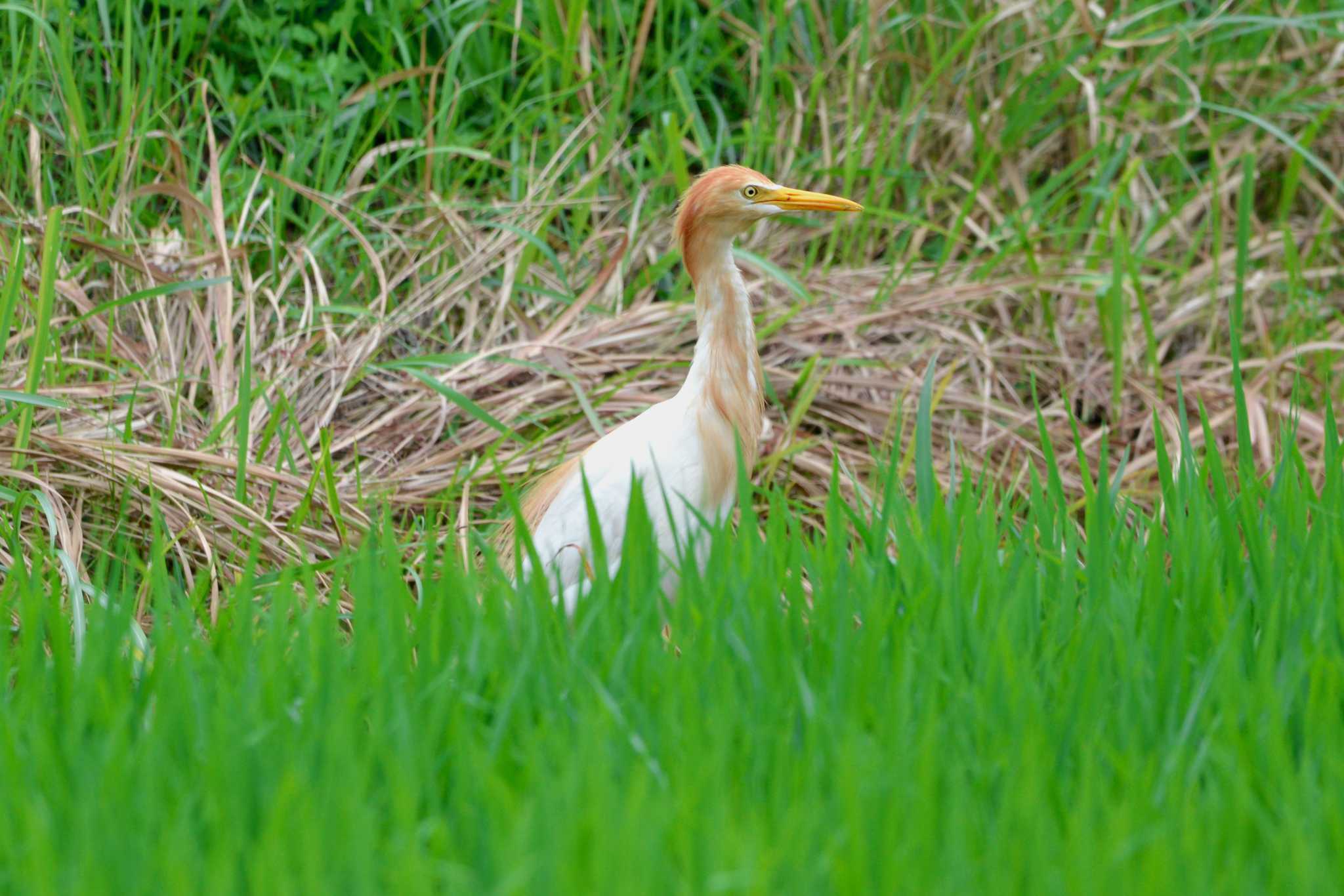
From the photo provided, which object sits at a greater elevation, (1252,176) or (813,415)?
(1252,176)

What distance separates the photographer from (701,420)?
291 cm

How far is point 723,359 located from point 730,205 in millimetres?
306

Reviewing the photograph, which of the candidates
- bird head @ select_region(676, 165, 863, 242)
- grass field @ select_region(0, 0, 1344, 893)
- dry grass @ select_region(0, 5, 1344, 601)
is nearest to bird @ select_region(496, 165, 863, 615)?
bird head @ select_region(676, 165, 863, 242)

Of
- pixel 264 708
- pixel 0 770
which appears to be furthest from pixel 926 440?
pixel 0 770

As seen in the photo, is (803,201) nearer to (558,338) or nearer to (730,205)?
(730,205)

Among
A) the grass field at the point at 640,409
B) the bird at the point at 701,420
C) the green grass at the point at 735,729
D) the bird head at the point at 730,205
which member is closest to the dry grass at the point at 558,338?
the grass field at the point at 640,409

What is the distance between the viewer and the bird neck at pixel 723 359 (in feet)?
9.67

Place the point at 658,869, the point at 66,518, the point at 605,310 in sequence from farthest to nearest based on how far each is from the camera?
the point at 605,310 < the point at 66,518 < the point at 658,869

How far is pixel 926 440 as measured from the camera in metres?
2.60

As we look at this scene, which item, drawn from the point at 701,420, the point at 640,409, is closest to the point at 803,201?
the point at 701,420

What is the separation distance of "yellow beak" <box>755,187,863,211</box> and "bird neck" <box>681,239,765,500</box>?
0.12 meters

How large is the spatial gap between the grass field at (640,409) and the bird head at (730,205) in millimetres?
594

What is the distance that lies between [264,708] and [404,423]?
227 centimetres

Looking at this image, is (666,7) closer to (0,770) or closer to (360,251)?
(360,251)
